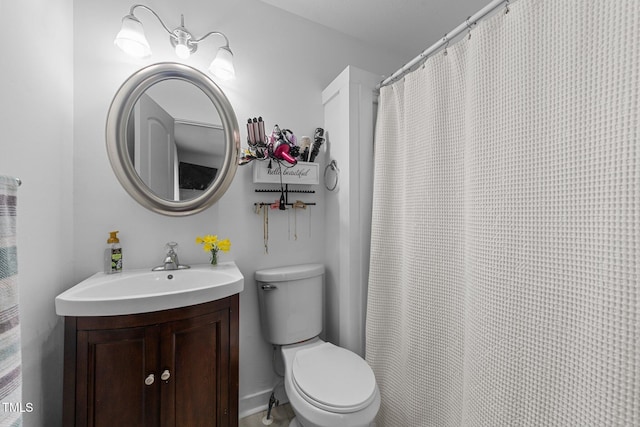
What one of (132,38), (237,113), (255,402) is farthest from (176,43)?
(255,402)

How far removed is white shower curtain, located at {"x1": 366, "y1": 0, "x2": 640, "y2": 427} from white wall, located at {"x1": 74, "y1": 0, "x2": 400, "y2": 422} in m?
0.73

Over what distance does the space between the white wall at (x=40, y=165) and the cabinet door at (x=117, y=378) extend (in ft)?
0.65

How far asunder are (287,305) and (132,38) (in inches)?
61.4

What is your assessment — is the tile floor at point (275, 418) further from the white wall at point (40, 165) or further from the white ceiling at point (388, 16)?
the white ceiling at point (388, 16)

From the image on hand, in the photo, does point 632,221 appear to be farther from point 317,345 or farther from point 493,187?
point 317,345

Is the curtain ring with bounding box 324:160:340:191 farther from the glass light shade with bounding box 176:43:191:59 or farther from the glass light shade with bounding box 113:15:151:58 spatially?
the glass light shade with bounding box 113:15:151:58

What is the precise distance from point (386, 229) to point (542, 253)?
0.71 m

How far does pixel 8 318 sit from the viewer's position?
1.75ft

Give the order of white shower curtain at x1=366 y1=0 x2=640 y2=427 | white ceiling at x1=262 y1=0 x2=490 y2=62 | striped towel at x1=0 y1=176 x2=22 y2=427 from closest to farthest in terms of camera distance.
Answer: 1. striped towel at x1=0 y1=176 x2=22 y2=427
2. white shower curtain at x1=366 y1=0 x2=640 y2=427
3. white ceiling at x1=262 y1=0 x2=490 y2=62

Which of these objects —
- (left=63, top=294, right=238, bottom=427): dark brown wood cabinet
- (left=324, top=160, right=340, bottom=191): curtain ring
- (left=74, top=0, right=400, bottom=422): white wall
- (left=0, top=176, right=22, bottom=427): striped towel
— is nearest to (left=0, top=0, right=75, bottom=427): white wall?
(left=74, top=0, right=400, bottom=422): white wall

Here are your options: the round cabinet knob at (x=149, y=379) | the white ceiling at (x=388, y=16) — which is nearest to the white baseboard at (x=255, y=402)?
the round cabinet knob at (x=149, y=379)

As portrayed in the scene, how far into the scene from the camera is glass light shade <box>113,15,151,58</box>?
115cm

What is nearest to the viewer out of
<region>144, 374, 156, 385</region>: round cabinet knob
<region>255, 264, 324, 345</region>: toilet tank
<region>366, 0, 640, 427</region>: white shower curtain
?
<region>366, 0, 640, 427</region>: white shower curtain

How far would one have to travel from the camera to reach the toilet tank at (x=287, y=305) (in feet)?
4.68
